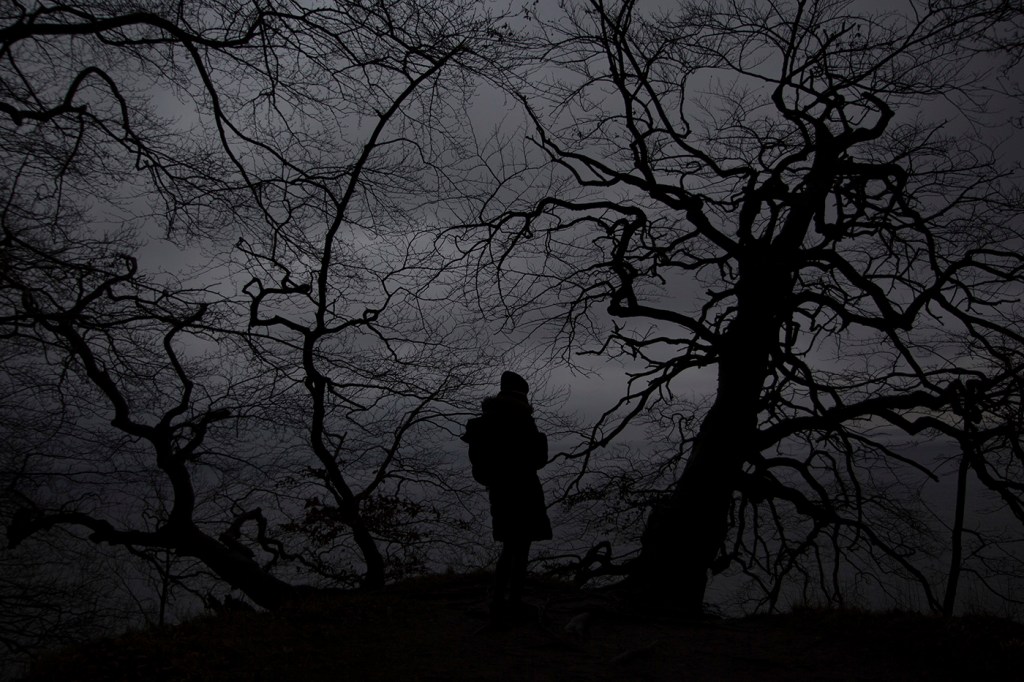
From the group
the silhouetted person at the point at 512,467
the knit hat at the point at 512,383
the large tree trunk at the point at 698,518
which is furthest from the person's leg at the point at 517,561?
the large tree trunk at the point at 698,518

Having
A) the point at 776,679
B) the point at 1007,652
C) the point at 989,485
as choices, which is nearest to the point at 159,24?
the point at 776,679

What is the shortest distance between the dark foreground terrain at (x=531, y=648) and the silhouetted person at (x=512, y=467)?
2.49ft

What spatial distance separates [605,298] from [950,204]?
4.09 meters

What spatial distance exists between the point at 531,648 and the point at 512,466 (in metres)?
1.24

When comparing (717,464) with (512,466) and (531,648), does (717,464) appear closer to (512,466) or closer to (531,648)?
(512,466)

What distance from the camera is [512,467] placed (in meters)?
4.79

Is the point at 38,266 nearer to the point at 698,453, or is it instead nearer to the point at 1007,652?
the point at 698,453

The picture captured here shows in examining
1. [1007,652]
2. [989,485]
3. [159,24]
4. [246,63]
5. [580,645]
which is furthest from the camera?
[989,485]

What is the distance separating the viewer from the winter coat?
4.78 m

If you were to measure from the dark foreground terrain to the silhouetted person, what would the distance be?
759mm

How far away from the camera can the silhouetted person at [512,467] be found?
188 inches

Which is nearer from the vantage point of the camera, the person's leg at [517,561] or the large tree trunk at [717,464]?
the person's leg at [517,561]

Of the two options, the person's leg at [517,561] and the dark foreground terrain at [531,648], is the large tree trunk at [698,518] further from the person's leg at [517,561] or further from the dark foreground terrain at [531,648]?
the person's leg at [517,561]

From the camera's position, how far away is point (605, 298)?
8461mm
